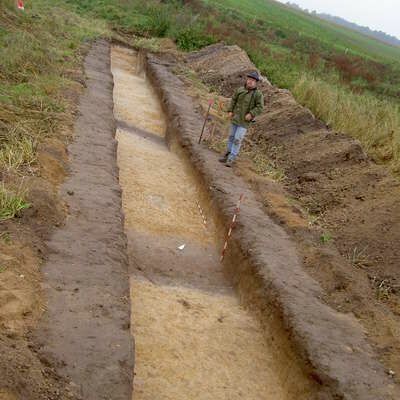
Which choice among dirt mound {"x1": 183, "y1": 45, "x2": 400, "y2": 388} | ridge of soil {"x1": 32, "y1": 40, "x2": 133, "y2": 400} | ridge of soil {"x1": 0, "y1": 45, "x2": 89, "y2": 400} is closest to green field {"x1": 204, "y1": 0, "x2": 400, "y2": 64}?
dirt mound {"x1": 183, "y1": 45, "x2": 400, "y2": 388}

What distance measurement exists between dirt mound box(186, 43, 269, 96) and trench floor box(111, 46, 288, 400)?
730cm

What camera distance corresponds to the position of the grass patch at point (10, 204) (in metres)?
4.66

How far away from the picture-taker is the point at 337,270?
5996mm

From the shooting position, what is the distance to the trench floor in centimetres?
453

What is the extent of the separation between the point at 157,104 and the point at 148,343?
1011 centimetres

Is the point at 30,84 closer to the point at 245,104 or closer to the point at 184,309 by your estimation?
the point at 245,104

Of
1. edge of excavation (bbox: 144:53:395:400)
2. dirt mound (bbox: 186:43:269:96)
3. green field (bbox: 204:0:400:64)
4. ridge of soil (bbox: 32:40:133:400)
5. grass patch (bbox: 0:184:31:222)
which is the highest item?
green field (bbox: 204:0:400:64)

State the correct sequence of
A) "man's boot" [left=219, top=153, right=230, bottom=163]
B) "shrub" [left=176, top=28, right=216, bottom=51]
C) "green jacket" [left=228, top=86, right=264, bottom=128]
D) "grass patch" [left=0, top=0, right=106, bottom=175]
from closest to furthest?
"grass patch" [left=0, top=0, right=106, bottom=175] → "green jacket" [left=228, top=86, right=264, bottom=128] → "man's boot" [left=219, top=153, right=230, bottom=163] → "shrub" [left=176, top=28, right=216, bottom=51]

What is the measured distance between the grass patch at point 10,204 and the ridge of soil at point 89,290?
1.39ft

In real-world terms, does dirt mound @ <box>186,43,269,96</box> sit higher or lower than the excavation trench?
higher

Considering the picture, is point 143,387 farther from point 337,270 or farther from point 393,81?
point 393,81

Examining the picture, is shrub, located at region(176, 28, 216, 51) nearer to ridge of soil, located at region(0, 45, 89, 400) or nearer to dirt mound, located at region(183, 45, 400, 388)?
dirt mound, located at region(183, 45, 400, 388)

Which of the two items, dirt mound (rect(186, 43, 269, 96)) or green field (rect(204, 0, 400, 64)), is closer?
dirt mound (rect(186, 43, 269, 96))

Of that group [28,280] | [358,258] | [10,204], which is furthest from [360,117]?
[28,280]
